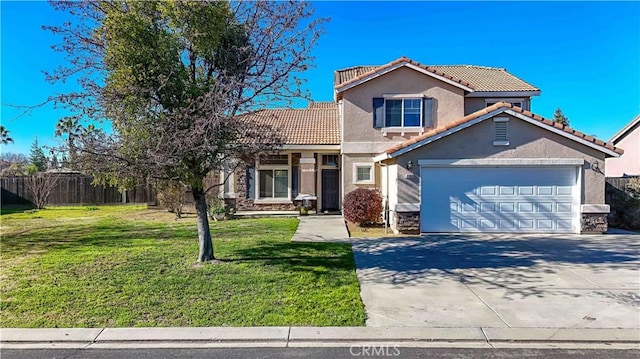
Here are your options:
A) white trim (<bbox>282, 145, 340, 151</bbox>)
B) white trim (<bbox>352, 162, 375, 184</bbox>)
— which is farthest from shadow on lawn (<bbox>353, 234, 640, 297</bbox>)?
white trim (<bbox>282, 145, 340, 151</bbox>)

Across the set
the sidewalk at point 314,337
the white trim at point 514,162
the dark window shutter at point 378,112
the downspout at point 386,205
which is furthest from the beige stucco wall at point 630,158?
the sidewalk at point 314,337

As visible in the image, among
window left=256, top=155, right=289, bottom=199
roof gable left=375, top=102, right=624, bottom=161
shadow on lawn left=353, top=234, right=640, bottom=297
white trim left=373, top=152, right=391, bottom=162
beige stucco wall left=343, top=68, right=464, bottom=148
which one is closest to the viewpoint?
shadow on lawn left=353, top=234, right=640, bottom=297

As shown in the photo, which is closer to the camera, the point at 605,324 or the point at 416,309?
the point at 605,324

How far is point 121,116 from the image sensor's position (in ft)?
24.4

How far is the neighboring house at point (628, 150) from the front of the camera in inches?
898

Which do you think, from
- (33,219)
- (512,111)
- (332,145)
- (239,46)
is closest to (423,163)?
(512,111)

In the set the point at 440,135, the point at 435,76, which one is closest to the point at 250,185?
the point at 440,135

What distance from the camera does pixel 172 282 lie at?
7.27 m

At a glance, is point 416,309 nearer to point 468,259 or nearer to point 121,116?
point 468,259

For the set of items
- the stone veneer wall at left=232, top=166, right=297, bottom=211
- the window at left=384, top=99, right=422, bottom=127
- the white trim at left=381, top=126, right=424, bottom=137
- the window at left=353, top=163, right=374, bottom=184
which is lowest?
the stone veneer wall at left=232, top=166, right=297, bottom=211

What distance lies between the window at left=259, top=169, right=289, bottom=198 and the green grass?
21.2 ft

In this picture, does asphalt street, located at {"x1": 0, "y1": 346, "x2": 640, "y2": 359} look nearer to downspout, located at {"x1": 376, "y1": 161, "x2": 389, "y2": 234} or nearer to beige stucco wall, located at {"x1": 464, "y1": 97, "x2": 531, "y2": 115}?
downspout, located at {"x1": 376, "y1": 161, "x2": 389, "y2": 234}

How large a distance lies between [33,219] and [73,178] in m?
8.05

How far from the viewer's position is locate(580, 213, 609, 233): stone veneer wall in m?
13.0
